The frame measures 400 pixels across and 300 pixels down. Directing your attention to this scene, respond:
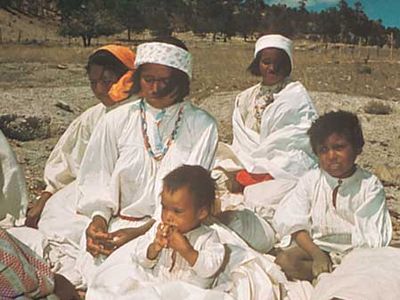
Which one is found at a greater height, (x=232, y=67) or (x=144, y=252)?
(x=144, y=252)

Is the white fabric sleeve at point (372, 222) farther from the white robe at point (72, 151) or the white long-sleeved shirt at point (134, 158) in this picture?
the white robe at point (72, 151)

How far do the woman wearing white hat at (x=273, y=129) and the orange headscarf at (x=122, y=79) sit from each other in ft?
2.70

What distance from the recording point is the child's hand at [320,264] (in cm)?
361

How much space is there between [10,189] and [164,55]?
3.29ft

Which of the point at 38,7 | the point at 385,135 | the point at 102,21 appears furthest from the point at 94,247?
the point at 38,7

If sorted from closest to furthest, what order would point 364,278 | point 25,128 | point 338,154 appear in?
point 364,278
point 338,154
point 25,128

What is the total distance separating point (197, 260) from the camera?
3.24m

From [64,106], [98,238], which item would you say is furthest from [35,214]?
[64,106]

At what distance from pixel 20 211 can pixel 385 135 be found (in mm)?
5696

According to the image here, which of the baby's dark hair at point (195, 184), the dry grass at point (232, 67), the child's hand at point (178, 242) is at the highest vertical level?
the baby's dark hair at point (195, 184)

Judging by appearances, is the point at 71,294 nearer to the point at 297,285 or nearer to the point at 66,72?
the point at 297,285

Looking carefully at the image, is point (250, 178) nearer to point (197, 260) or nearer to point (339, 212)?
point (339, 212)

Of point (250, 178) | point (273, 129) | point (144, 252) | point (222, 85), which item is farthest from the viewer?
point (222, 85)

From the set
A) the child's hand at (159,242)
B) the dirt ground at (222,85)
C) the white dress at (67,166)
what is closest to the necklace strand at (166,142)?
the white dress at (67,166)
